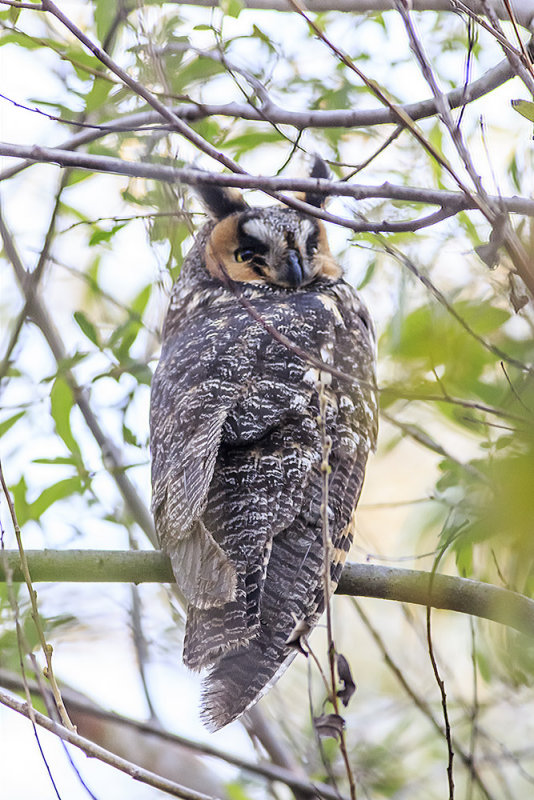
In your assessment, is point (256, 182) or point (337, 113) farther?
point (337, 113)

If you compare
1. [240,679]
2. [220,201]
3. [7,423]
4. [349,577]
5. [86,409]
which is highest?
[220,201]

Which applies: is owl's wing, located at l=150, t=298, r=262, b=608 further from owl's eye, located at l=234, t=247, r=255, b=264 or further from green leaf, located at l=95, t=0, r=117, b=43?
green leaf, located at l=95, t=0, r=117, b=43

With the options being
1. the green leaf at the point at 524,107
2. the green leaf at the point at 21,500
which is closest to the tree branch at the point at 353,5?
the green leaf at the point at 524,107

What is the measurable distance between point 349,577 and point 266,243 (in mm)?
1260

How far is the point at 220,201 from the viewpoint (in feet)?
10.5

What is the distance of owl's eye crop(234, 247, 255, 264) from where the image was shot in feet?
9.76

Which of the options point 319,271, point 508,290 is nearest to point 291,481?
point 508,290

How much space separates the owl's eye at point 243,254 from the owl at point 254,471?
0.25 metres

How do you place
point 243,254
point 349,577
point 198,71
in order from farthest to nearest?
point 243,254 → point 198,71 → point 349,577

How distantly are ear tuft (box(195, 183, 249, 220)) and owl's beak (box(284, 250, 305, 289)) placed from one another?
17.8 inches

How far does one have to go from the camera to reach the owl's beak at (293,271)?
280 cm

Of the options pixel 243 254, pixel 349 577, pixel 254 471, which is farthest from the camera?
pixel 243 254

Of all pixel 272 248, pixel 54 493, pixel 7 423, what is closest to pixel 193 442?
pixel 54 493

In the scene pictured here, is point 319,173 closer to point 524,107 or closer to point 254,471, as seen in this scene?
point 254,471
